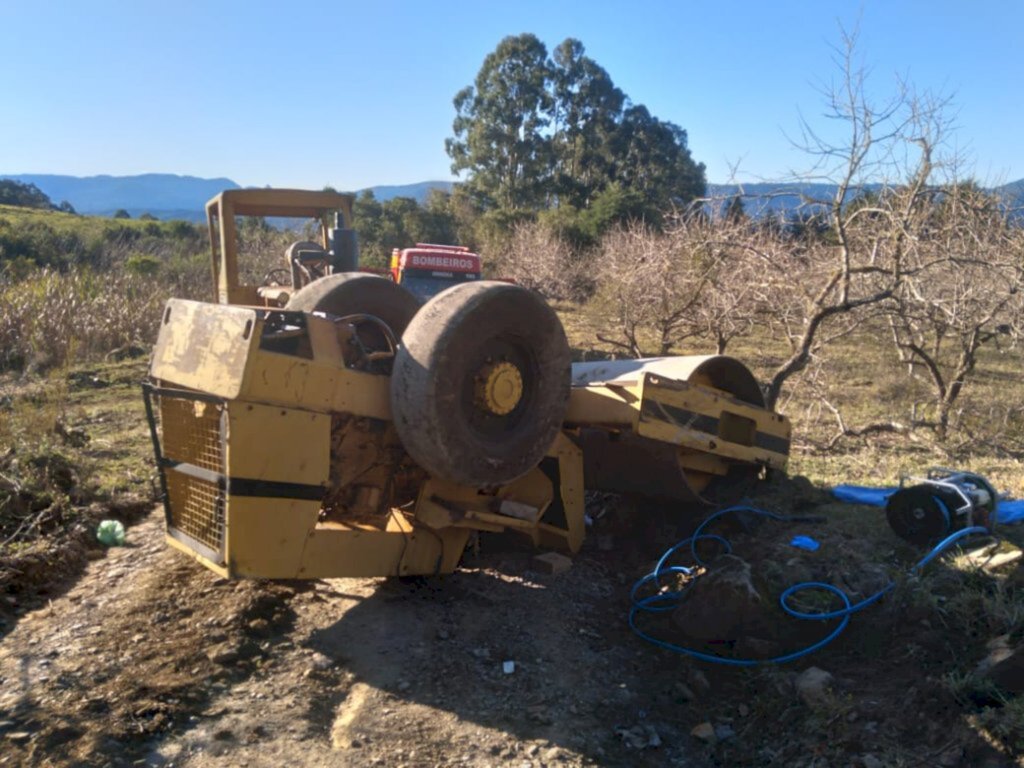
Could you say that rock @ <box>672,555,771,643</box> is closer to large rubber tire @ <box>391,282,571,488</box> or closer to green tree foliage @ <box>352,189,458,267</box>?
large rubber tire @ <box>391,282,571,488</box>

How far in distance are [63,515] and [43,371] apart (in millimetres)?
7562

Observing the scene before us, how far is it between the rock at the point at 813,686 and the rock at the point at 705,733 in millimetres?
425

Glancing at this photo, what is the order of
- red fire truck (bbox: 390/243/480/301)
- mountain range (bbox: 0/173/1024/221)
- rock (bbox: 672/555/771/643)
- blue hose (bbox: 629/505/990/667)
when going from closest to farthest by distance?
blue hose (bbox: 629/505/990/667) → rock (bbox: 672/555/771/643) → red fire truck (bbox: 390/243/480/301) → mountain range (bbox: 0/173/1024/221)

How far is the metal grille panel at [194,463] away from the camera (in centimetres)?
350

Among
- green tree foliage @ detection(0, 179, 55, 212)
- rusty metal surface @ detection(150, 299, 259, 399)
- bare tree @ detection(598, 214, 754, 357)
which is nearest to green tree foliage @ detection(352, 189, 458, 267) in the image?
green tree foliage @ detection(0, 179, 55, 212)

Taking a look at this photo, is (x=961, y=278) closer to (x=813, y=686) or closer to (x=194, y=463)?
(x=813, y=686)

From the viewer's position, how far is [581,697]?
3.68 metres

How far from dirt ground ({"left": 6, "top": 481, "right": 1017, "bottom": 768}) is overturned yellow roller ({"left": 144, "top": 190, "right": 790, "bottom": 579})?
44 centimetres

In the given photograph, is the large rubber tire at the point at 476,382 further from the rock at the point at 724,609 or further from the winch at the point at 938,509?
the winch at the point at 938,509

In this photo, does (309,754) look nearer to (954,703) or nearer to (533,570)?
(533,570)

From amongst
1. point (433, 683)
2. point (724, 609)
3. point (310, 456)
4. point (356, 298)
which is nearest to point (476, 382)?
point (310, 456)

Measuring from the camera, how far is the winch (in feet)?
15.5

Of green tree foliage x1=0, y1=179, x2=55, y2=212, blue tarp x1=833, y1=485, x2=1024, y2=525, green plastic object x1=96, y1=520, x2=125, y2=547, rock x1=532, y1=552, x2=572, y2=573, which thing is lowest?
green plastic object x1=96, y1=520, x2=125, y2=547

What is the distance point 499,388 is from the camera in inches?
161
